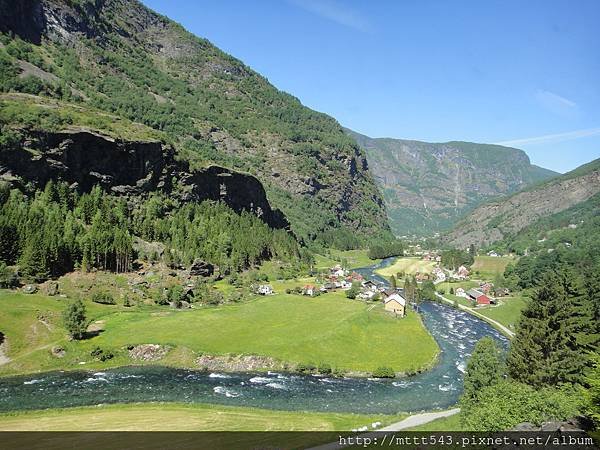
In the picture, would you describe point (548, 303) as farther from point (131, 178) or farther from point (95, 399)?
point (131, 178)

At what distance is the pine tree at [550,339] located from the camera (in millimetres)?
54250

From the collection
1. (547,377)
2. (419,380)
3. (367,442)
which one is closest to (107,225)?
(419,380)

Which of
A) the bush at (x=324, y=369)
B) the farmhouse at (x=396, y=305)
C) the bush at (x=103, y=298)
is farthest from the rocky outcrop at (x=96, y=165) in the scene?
the bush at (x=324, y=369)

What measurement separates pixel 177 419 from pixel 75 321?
43.3 metres

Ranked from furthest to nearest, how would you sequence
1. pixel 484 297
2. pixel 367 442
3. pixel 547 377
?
pixel 484 297, pixel 547 377, pixel 367 442

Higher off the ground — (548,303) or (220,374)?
(548,303)

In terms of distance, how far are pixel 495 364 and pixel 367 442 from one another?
2194 centimetres

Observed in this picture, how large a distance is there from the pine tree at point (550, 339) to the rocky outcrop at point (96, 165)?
14254 cm

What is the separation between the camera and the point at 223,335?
99812 mm

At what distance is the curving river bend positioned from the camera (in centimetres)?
6856

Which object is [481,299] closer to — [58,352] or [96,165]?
[58,352]

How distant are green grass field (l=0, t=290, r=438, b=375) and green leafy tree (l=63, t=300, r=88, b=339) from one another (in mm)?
2069

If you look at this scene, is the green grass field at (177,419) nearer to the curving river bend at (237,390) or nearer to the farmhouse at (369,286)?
the curving river bend at (237,390)

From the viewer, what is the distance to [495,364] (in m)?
59.8
